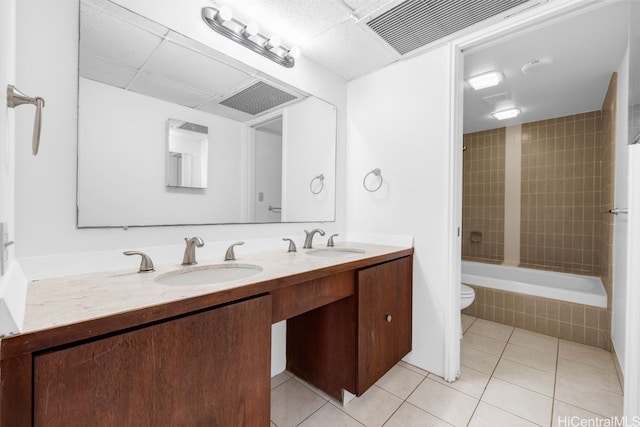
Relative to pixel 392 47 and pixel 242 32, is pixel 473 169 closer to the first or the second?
pixel 392 47

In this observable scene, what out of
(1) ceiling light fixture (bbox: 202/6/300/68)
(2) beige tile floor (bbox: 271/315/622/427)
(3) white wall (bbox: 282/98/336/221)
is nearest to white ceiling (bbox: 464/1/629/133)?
(3) white wall (bbox: 282/98/336/221)

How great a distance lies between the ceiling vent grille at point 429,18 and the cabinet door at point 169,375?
159cm

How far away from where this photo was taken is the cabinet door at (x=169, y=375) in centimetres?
59

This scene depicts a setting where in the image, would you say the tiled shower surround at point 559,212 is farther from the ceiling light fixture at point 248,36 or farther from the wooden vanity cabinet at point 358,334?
the ceiling light fixture at point 248,36

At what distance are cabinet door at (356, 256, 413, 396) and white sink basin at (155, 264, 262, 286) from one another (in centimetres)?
55

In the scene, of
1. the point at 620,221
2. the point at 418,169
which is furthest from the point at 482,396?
the point at 620,221

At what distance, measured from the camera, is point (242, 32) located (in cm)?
146

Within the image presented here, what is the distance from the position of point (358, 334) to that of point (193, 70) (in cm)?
156

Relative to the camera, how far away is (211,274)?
1248 millimetres

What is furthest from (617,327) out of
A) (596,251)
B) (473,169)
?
(473,169)

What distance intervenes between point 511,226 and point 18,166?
421 cm

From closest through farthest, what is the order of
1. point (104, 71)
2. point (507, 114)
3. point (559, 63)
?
point (104, 71) < point (559, 63) < point (507, 114)

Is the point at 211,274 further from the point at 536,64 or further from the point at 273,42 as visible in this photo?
the point at 536,64

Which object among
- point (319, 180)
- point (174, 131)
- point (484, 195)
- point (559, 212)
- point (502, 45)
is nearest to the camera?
point (174, 131)
